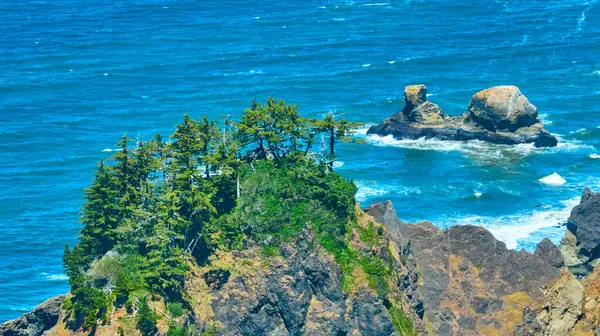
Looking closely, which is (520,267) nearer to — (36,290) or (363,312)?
(363,312)

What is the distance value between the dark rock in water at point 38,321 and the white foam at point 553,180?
92762 millimetres

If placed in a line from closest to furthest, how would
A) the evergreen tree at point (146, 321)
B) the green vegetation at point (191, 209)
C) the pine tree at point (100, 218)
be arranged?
the evergreen tree at point (146, 321) < the green vegetation at point (191, 209) < the pine tree at point (100, 218)

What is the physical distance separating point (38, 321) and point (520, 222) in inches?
3069

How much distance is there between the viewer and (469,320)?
4737 inches

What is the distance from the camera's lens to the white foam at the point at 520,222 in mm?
159875

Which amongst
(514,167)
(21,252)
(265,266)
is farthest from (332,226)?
(514,167)

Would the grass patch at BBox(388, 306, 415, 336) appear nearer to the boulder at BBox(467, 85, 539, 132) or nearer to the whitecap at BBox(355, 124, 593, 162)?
the whitecap at BBox(355, 124, 593, 162)

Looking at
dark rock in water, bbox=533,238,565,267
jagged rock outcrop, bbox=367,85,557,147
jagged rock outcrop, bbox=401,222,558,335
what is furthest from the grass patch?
jagged rock outcrop, bbox=367,85,557,147

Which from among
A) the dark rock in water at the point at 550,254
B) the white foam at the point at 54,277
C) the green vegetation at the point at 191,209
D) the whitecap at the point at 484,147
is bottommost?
the white foam at the point at 54,277

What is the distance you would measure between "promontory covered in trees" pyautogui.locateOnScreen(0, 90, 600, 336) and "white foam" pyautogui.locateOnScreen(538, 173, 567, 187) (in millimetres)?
57133

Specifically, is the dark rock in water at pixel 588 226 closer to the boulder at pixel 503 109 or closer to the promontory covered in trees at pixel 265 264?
the promontory covered in trees at pixel 265 264

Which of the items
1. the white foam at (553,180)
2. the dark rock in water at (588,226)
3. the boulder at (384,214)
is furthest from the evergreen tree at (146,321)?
Result: the white foam at (553,180)

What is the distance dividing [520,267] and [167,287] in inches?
1536

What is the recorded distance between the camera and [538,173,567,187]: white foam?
587 feet
